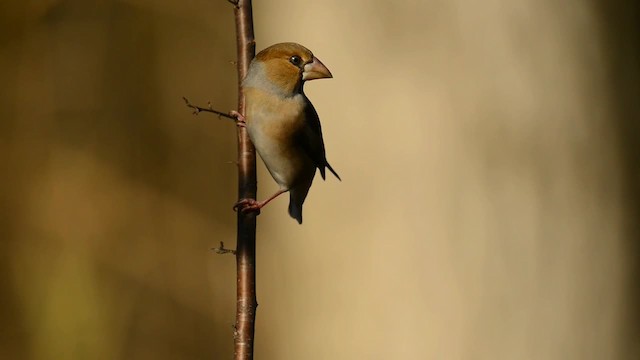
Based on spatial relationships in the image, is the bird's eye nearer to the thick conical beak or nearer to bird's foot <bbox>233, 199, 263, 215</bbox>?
the thick conical beak

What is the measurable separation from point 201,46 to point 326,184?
1.28 ft

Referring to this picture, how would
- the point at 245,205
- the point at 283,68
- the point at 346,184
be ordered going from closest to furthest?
the point at 245,205 < the point at 283,68 < the point at 346,184

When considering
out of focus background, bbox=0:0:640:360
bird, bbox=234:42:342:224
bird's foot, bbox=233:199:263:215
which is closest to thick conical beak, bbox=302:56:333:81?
bird, bbox=234:42:342:224

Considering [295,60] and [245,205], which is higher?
[295,60]

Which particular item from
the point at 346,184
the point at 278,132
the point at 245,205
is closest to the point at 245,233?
the point at 245,205

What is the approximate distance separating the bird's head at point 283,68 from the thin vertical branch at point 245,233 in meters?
0.06

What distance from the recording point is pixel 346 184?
183 cm

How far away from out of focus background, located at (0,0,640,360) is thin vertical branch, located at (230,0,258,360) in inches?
34.3

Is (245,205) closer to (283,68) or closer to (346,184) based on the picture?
(283,68)

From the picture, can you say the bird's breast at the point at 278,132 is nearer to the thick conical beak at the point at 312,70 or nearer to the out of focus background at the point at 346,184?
the thick conical beak at the point at 312,70

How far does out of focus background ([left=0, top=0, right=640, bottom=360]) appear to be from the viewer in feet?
5.03

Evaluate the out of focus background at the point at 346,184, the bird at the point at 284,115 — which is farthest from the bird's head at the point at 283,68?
the out of focus background at the point at 346,184

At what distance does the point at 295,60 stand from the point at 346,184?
102cm

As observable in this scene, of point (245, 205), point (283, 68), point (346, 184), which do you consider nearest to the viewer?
point (245, 205)
